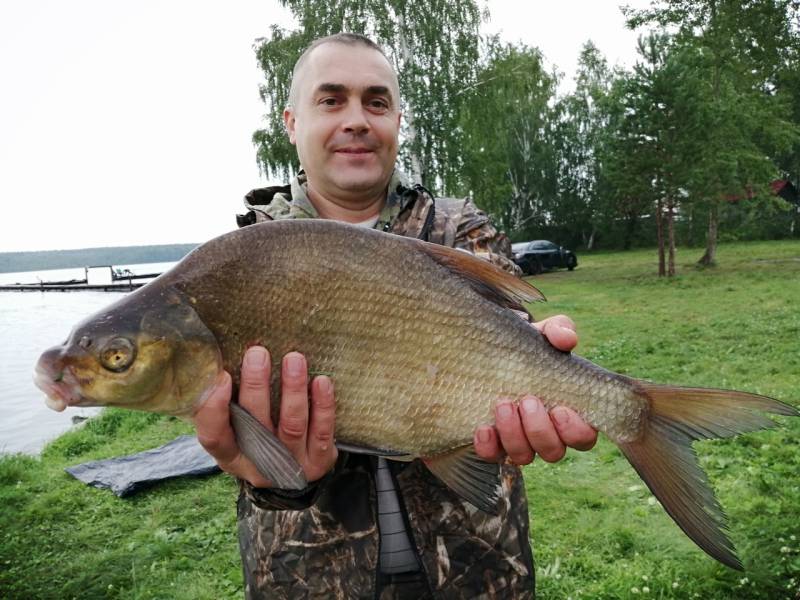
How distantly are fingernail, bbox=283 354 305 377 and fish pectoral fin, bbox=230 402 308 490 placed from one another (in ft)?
0.63

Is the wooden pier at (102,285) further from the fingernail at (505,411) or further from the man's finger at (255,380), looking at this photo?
the fingernail at (505,411)

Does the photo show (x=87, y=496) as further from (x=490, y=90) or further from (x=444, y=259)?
(x=490, y=90)

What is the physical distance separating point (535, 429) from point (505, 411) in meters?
0.10

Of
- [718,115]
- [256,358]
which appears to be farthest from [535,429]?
[718,115]

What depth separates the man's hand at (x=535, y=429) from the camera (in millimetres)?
1818

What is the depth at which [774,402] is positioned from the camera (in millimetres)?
1604

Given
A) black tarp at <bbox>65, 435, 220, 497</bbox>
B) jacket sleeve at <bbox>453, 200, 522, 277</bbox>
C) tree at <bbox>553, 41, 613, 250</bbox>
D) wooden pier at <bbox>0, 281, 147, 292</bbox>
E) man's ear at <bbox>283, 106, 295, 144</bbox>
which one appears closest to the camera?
jacket sleeve at <bbox>453, 200, 522, 277</bbox>

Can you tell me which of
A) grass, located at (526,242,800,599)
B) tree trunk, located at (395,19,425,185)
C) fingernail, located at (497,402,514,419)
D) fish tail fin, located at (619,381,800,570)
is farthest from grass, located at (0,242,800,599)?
tree trunk, located at (395,19,425,185)

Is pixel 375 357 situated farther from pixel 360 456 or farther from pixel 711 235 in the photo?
pixel 711 235

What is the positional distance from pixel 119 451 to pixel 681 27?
2146cm

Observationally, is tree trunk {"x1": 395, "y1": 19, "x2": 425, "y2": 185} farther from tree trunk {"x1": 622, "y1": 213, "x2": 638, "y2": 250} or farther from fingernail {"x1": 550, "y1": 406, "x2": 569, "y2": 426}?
tree trunk {"x1": 622, "y1": 213, "x2": 638, "y2": 250}

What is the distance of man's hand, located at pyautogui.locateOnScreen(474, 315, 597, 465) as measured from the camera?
5.97 ft

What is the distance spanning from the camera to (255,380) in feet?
5.67

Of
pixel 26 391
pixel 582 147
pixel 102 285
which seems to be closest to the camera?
pixel 26 391
